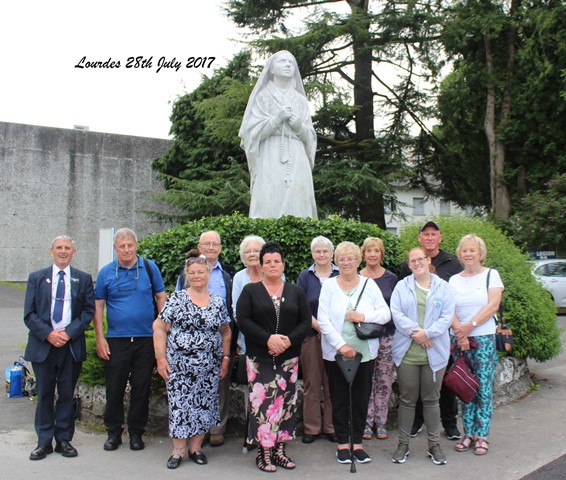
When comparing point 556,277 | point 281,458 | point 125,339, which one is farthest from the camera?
point 556,277

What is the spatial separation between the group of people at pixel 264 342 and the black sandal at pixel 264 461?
0.01m

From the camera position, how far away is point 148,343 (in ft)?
16.3

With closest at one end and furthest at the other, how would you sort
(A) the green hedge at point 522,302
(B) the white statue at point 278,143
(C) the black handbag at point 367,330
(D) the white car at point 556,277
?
1. (C) the black handbag at point 367,330
2. (A) the green hedge at point 522,302
3. (B) the white statue at point 278,143
4. (D) the white car at point 556,277

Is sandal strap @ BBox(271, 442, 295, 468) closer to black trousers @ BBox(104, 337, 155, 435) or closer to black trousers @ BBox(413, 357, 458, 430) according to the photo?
black trousers @ BBox(104, 337, 155, 435)

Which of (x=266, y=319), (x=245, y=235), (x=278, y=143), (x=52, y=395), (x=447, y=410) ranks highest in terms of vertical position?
(x=278, y=143)

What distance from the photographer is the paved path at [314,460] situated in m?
4.34

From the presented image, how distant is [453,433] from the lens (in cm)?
529

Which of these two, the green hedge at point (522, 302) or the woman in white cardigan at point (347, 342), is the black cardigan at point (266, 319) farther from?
the green hedge at point (522, 302)

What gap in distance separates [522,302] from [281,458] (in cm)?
382

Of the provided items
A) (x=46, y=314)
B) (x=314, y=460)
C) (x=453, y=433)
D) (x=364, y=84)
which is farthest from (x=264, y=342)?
(x=364, y=84)

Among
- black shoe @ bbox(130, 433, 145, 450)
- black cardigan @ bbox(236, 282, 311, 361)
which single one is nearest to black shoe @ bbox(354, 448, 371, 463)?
black cardigan @ bbox(236, 282, 311, 361)

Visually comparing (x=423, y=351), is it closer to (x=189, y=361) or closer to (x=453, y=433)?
→ (x=453, y=433)

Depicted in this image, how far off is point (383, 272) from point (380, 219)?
1442cm

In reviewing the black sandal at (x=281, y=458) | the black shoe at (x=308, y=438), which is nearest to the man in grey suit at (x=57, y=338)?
the black sandal at (x=281, y=458)
